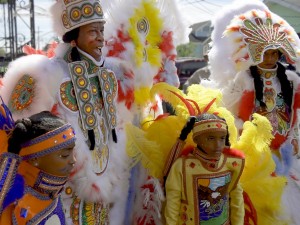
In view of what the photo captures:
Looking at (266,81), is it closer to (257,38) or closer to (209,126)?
(257,38)

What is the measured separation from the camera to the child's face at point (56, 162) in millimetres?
2209

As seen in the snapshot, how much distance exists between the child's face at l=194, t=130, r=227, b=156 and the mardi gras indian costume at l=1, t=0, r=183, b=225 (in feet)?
1.62

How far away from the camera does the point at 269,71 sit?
4.07 m

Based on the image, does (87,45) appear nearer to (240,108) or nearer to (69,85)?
(69,85)

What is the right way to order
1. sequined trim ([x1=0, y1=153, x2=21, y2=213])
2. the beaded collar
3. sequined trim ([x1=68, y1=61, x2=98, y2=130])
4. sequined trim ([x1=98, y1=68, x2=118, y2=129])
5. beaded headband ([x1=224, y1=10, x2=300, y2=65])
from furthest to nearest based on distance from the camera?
beaded headband ([x1=224, y1=10, x2=300, y2=65])
sequined trim ([x1=98, y1=68, x2=118, y2=129])
sequined trim ([x1=68, y1=61, x2=98, y2=130])
the beaded collar
sequined trim ([x1=0, y1=153, x2=21, y2=213])

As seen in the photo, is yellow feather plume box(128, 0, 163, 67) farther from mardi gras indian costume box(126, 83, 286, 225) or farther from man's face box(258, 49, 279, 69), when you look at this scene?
man's face box(258, 49, 279, 69)

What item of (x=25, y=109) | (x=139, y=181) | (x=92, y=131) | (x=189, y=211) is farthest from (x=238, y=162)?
(x=25, y=109)

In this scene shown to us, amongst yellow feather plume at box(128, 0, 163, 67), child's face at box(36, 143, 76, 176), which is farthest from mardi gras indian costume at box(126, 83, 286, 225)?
child's face at box(36, 143, 76, 176)

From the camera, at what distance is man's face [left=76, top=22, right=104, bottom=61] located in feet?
9.37

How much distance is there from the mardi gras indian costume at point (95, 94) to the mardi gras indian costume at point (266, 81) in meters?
0.87

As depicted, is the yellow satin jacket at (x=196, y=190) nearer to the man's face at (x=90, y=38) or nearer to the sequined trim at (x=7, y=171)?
the man's face at (x=90, y=38)

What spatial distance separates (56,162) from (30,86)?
0.63 metres

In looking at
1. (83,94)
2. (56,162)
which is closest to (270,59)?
(83,94)

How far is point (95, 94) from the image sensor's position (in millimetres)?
2936
